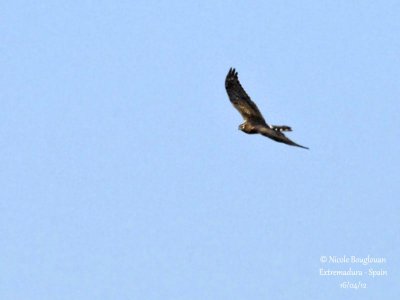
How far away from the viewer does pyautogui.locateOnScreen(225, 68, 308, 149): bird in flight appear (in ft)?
171

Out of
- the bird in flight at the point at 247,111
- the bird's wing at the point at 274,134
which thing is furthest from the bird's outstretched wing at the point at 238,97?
the bird's wing at the point at 274,134

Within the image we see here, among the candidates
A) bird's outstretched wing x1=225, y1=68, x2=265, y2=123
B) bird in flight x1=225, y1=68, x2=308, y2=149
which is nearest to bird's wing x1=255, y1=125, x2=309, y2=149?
bird in flight x1=225, y1=68, x2=308, y2=149

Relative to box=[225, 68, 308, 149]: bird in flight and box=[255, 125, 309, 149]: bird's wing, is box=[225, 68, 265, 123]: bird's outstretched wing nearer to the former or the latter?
box=[225, 68, 308, 149]: bird in flight

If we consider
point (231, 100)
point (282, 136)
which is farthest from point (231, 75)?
point (282, 136)

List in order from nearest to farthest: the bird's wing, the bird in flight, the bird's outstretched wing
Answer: the bird's wing
the bird in flight
the bird's outstretched wing

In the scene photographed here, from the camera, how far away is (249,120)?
54.6 meters

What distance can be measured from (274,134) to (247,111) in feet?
14.1

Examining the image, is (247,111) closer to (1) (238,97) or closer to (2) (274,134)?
(1) (238,97)

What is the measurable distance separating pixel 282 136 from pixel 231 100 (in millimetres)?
6162

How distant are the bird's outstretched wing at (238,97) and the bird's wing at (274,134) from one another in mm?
1795

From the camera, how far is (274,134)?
168 feet

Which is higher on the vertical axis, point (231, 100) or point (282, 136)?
point (231, 100)

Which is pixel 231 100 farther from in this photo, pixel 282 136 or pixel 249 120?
pixel 282 136

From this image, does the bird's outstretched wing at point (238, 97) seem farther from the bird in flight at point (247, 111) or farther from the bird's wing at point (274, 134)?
the bird's wing at point (274, 134)
